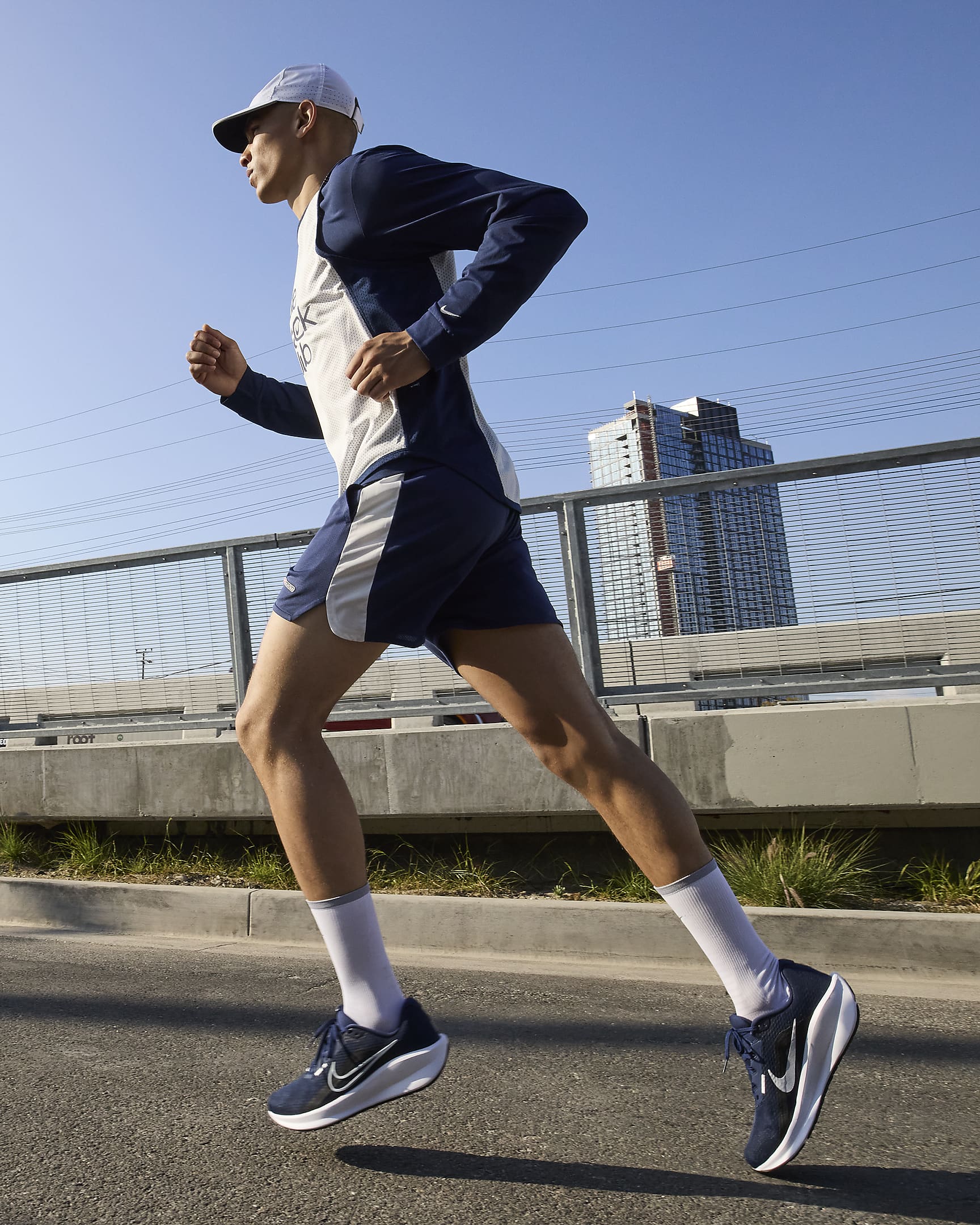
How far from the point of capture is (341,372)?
7.25 feet

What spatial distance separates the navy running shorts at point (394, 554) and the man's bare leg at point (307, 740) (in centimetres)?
5

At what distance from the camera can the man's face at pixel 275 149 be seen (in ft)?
7.79

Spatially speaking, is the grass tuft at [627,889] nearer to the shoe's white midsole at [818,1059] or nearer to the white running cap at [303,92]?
the shoe's white midsole at [818,1059]

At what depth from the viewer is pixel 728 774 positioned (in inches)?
173

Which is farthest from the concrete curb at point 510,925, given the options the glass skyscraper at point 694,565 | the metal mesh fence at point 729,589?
the glass skyscraper at point 694,565

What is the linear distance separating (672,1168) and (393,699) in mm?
3614

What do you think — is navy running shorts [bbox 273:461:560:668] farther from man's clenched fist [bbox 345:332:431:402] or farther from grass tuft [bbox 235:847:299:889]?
grass tuft [bbox 235:847:299:889]

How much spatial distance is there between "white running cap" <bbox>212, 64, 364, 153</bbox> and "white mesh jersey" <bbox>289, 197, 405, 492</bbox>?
287mm

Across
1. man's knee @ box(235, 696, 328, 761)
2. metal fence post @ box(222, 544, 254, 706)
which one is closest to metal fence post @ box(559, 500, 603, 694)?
metal fence post @ box(222, 544, 254, 706)

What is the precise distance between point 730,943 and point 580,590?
3.15 meters

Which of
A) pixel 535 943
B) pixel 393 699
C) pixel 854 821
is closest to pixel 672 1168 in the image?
pixel 535 943

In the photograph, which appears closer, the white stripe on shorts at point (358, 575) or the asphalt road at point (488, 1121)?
the asphalt road at point (488, 1121)

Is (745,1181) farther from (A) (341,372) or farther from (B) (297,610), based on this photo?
(A) (341,372)

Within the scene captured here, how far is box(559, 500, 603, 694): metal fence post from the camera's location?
5059 millimetres
